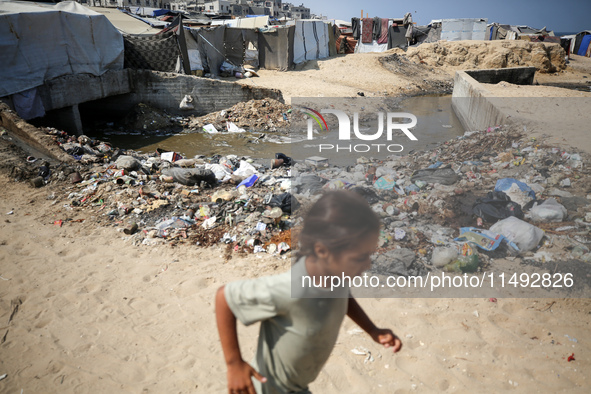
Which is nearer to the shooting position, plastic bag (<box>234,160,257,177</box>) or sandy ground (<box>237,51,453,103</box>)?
plastic bag (<box>234,160,257,177</box>)

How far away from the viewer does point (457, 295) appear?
314 centimetres

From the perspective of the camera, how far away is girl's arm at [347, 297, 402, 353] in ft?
4.42

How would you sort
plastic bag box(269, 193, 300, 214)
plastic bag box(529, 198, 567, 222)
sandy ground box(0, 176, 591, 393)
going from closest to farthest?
1. sandy ground box(0, 176, 591, 393)
2. plastic bag box(529, 198, 567, 222)
3. plastic bag box(269, 193, 300, 214)

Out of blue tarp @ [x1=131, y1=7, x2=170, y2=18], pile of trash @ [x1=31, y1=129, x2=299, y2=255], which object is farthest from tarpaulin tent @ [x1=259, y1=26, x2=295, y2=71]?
pile of trash @ [x1=31, y1=129, x2=299, y2=255]

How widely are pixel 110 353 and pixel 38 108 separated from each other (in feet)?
24.0

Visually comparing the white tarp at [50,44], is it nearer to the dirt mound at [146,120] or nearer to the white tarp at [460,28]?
the dirt mound at [146,120]

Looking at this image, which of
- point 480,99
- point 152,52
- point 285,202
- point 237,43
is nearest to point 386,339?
point 285,202

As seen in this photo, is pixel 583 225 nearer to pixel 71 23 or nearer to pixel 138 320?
pixel 138 320

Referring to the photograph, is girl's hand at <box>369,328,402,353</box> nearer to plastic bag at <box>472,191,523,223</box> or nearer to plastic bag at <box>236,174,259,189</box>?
plastic bag at <box>472,191,523,223</box>

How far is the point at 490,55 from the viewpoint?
17.6m

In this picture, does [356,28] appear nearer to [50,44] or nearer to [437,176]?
[50,44]

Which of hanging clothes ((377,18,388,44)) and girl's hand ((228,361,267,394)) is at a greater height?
hanging clothes ((377,18,388,44))

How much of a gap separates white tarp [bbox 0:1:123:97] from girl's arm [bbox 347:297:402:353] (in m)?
8.57

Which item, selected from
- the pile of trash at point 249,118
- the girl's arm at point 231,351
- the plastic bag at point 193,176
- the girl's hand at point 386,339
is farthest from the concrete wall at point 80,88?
the girl's hand at point 386,339
